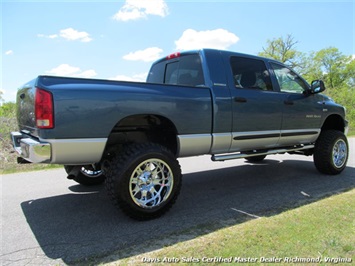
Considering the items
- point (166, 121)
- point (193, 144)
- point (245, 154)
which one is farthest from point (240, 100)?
point (166, 121)

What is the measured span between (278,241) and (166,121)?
73.8 inches

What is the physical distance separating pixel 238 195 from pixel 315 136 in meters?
Answer: 2.23

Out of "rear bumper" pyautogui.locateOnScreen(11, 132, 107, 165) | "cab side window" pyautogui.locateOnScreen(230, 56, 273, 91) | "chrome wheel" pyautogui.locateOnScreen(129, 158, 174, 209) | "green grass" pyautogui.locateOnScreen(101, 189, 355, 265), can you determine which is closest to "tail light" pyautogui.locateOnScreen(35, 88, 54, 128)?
"rear bumper" pyautogui.locateOnScreen(11, 132, 107, 165)

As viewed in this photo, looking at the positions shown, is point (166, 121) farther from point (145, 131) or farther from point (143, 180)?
point (143, 180)

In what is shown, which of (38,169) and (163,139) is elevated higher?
(163,139)

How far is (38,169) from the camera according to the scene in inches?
262

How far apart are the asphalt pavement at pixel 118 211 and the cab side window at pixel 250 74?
66.2 inches

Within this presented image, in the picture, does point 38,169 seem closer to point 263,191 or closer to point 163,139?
point 163,139

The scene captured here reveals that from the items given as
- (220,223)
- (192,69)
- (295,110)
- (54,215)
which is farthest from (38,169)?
(295,110)

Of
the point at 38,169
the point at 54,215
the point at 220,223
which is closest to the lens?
the point at 220,223

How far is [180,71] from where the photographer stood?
A: 184 inches

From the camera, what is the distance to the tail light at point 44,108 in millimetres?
2893

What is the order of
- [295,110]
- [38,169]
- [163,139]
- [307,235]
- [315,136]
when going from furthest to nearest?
[38,169] < [315,136] < [295,110] < [163,139] < [307,235]

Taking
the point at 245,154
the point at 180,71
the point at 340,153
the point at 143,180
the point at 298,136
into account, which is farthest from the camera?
the point at 340,153
